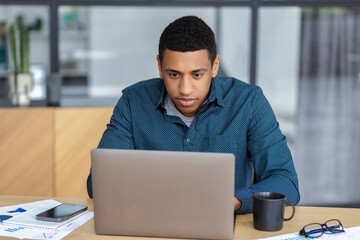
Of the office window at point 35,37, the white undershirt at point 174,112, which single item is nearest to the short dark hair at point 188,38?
the white undershirt at point 174,112

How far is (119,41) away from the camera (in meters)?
3.66

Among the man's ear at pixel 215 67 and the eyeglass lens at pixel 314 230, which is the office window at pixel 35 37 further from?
the eyeglass lens at pixel 314 230

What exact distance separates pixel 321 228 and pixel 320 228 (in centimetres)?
1

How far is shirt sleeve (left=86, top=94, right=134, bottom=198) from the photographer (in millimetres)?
2041

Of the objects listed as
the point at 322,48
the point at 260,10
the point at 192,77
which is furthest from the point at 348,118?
the point at 192,77

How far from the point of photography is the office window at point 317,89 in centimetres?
374

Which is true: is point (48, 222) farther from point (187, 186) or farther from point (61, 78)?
point (61, 78)

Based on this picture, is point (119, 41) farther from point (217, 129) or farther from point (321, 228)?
point (321, 228)

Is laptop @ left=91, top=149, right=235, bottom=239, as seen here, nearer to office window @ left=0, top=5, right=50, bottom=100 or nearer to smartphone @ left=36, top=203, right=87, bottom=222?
smartphone @ left=36, top=203, right=87, bottom=222

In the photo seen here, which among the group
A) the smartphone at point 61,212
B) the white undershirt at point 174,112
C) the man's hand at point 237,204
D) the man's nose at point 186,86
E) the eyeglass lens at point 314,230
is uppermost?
the man's nose at point 186,86

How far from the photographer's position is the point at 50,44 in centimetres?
358

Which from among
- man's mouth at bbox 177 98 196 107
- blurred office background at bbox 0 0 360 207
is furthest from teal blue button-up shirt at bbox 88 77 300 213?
blurred office background at bbox 0 0 360 207

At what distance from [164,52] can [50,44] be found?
1.89m

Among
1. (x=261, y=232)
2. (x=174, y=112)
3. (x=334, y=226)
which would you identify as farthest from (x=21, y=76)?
(x=334, y=226)
